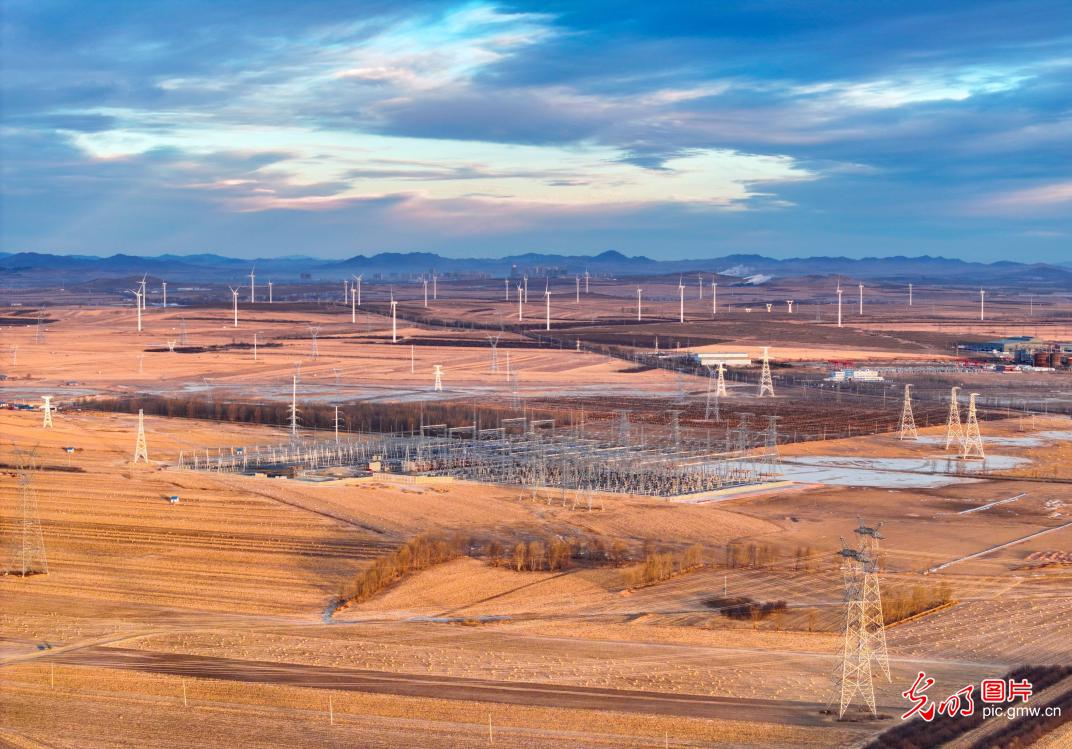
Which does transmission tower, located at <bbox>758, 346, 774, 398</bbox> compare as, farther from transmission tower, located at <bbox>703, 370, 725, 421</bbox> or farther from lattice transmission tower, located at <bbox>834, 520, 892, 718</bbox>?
lattice transmission tower, located at <bbox>834, 520, 892, 718</bbox>

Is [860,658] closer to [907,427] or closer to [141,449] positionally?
[141,449]

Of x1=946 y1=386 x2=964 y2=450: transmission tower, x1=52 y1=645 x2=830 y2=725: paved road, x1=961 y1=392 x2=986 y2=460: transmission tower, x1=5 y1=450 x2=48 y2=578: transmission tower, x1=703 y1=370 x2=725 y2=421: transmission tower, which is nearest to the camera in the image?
x1=52 y1=645 x2=830 y2=725: paved road

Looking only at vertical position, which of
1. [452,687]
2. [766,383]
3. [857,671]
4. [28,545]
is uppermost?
[766,383]

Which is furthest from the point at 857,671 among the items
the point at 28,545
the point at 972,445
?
the point at 972,445

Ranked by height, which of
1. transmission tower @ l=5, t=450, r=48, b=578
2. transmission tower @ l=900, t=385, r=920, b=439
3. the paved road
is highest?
transmission tower @ l=900, t=385, r=920, b=439

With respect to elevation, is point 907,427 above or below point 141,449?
below

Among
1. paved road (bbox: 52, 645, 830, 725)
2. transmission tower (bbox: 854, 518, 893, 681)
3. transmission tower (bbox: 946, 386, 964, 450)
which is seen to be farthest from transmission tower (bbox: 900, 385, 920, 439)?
paved road (bbox: 52, 645, 830, 725)

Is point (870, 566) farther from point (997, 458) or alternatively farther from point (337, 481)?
point (997, 458)

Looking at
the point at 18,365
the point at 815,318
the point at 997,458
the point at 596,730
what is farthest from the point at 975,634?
the point at 815,318
